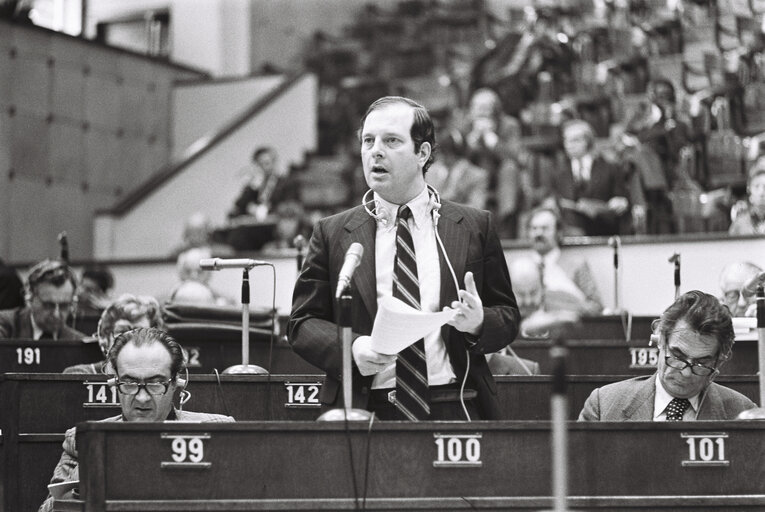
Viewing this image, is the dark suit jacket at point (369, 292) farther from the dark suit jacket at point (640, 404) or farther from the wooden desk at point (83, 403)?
the wooden desk at point (83, 403)

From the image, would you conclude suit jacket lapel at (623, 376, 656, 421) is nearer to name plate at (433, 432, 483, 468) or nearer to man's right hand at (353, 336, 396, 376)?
name plate at (433, 432, 483, 468)

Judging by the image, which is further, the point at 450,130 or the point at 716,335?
the point at 450,130

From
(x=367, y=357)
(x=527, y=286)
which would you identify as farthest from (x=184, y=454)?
(x=527, y=286)

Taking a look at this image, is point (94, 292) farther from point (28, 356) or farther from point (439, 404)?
point (439, 404)

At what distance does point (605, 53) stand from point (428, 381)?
819 centimetres

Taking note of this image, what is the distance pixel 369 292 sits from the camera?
298 centimetres

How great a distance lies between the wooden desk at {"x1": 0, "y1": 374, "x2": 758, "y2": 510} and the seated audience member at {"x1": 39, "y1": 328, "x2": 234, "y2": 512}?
0.71 m

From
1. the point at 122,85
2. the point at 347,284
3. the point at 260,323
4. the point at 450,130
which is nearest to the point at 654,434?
the point at 347,284

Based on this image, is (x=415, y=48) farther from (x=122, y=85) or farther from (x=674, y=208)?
(x=674, y=208)

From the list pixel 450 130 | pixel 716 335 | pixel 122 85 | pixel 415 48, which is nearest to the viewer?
pixel 716 335

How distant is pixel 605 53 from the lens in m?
10.7

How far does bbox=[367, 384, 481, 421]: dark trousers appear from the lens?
2984 mm

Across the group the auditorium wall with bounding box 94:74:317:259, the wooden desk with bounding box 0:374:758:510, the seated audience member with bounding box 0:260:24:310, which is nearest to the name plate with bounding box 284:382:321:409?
the wooden desk with bounding box 0:374:758:510

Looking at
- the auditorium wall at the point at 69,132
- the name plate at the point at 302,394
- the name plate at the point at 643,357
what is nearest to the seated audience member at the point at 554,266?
the name plate at the point at 643,357
